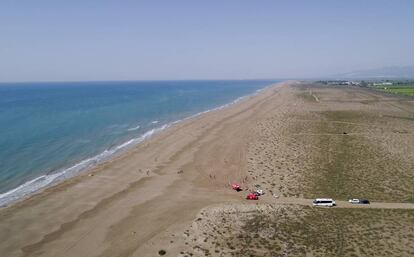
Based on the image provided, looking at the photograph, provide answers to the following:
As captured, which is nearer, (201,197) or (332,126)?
(201,197)

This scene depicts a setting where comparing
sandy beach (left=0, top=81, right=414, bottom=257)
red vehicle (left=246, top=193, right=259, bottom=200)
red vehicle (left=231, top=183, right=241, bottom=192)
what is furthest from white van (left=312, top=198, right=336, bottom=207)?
red vehicle (left=231, top=183, right=241, bottom=192)

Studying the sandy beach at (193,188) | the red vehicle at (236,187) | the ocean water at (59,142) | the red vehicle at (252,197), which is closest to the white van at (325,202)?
the sandy beach at (193,188)

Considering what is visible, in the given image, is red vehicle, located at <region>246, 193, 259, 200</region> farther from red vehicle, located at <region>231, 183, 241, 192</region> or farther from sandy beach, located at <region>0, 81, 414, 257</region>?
red vehicle, located at <region>231, 183, 241, 192</region>

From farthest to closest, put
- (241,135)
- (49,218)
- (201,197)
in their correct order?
(241,135) → (201,197) → (49,218)

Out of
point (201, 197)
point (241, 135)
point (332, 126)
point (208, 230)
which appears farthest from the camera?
point (332, 126)

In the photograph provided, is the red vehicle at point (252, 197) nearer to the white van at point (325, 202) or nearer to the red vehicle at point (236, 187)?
the red vehicle at point (236, 187)

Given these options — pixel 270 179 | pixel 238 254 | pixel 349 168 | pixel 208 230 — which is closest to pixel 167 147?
pixel 270 179

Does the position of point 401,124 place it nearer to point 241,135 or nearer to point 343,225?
point 241,135

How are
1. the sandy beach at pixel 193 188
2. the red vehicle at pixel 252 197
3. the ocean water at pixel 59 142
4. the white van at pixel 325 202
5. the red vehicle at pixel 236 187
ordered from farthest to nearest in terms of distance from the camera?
the ocean water at pixel 59 142
the red vehicle at pixel 236 187
the red vehicle at pixel 252 197
the white van at pixel 325 202
the sandy beach at pixel 193 188
